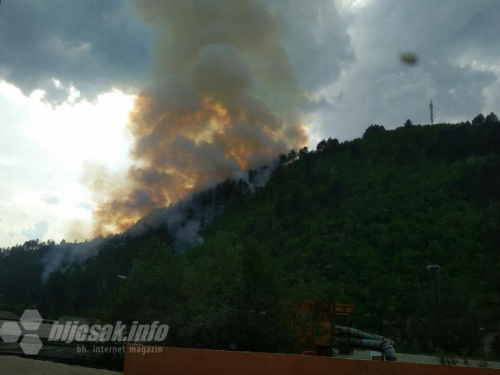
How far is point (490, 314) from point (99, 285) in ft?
212

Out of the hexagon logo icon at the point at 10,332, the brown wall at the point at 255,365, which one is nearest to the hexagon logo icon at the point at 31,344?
the hexagon logo icon at the point at 10,332

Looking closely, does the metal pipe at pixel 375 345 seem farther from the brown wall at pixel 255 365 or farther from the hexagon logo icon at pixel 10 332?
the hexagon logo icon at pixel 10 332

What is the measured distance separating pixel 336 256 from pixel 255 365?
1862 inches

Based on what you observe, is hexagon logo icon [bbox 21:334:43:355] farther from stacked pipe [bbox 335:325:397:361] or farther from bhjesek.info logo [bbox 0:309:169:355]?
stacked pipe [bbox 335:325:397:361]

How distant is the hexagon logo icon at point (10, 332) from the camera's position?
112ft

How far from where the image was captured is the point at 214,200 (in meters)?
106

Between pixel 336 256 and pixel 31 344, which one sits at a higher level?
pixel 336 256

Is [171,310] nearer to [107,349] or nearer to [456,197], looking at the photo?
[107,349]

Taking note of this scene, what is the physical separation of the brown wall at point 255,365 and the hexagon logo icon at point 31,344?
64.1 ft

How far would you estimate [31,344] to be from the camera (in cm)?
3484

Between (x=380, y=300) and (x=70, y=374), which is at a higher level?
(x=380, y=300)

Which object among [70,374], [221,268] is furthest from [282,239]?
[70,374]

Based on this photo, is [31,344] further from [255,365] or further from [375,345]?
[255,365]

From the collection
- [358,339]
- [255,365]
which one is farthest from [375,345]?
[255,365]
